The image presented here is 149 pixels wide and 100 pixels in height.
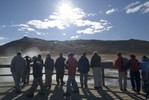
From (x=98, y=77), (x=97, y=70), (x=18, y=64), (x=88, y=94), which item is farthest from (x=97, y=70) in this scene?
(x=18, y=64)

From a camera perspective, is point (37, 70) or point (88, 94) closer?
point (37, 70)

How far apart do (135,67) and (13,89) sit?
6.07m

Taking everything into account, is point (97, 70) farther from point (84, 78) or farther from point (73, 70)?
point (73, 70)

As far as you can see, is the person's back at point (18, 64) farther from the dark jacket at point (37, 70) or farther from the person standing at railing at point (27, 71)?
the person standing at railing at point (27, 71)

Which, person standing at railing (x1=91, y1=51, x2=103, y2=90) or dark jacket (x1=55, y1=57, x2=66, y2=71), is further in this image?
dark jacket (x1=55, y1=57, x2=66, y2=71)

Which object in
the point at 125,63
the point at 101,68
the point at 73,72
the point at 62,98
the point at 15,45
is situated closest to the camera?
the point at 62,98

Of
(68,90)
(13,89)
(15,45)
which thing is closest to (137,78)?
(68,90)

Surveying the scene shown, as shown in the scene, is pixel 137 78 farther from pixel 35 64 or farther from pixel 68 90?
pixel 35 64

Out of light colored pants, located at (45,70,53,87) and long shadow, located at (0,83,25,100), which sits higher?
light colored pants, located at (45,70,53,87)

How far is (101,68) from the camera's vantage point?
661 inches

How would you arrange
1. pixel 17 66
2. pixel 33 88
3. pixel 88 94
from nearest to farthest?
pixel 33 88 → pixel 88 94 → pixel 17 66

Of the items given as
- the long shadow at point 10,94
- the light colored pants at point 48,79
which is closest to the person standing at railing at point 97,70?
the light colored pants at point 48,79

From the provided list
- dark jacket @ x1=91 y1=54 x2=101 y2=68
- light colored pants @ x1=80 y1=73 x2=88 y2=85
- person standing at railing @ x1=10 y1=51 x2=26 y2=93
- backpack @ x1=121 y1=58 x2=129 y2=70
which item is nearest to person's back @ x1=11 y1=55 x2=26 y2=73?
person standing at railing @ x1=10 y1=51 x2=26 y2=93

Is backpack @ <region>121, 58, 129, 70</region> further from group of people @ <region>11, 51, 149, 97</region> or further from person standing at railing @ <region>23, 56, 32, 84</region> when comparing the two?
person standing at railing @ <region>23, 56, 32, 84</region>
